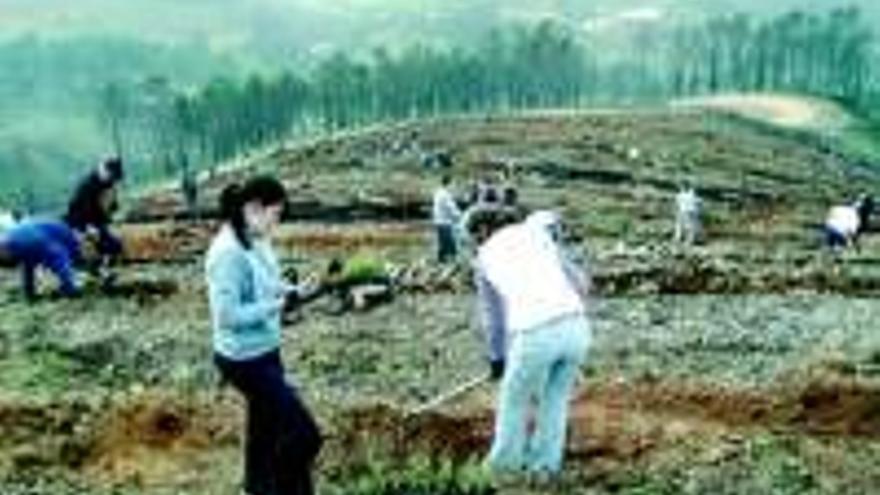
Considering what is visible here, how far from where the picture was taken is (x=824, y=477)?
686 inches

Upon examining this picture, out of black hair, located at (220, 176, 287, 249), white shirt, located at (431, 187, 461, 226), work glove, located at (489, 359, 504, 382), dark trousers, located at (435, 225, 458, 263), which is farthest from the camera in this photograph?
white shirt, located at (431, 187, 461, 226)

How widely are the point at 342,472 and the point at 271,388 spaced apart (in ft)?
9.46

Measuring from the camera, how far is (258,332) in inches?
607

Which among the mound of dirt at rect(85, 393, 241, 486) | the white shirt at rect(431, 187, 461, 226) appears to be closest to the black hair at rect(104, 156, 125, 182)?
the mound of dirt at rect(85, 393, 241, 486)

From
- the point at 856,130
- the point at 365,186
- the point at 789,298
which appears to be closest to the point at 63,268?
the point at 789,298

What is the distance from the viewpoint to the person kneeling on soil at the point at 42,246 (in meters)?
33.1

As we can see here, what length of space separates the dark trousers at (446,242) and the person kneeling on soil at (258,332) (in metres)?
29.1

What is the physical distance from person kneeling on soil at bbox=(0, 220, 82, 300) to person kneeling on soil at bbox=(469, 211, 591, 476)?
1738 cm

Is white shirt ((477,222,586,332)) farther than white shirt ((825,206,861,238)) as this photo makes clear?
No

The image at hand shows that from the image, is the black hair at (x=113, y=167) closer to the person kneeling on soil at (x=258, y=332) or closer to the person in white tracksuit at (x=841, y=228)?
the person kneeling on soil at (x=258, y=332)

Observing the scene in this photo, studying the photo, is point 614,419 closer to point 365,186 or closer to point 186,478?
Answer: point 186,478

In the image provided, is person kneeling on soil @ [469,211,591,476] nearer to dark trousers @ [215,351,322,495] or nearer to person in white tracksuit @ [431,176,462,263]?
dark trousers @ [215,351,322,495]

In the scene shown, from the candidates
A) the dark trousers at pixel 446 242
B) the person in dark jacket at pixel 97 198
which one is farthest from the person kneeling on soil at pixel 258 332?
the dark trousers at pixel 446 242

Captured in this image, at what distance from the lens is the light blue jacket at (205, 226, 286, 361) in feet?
50.0
